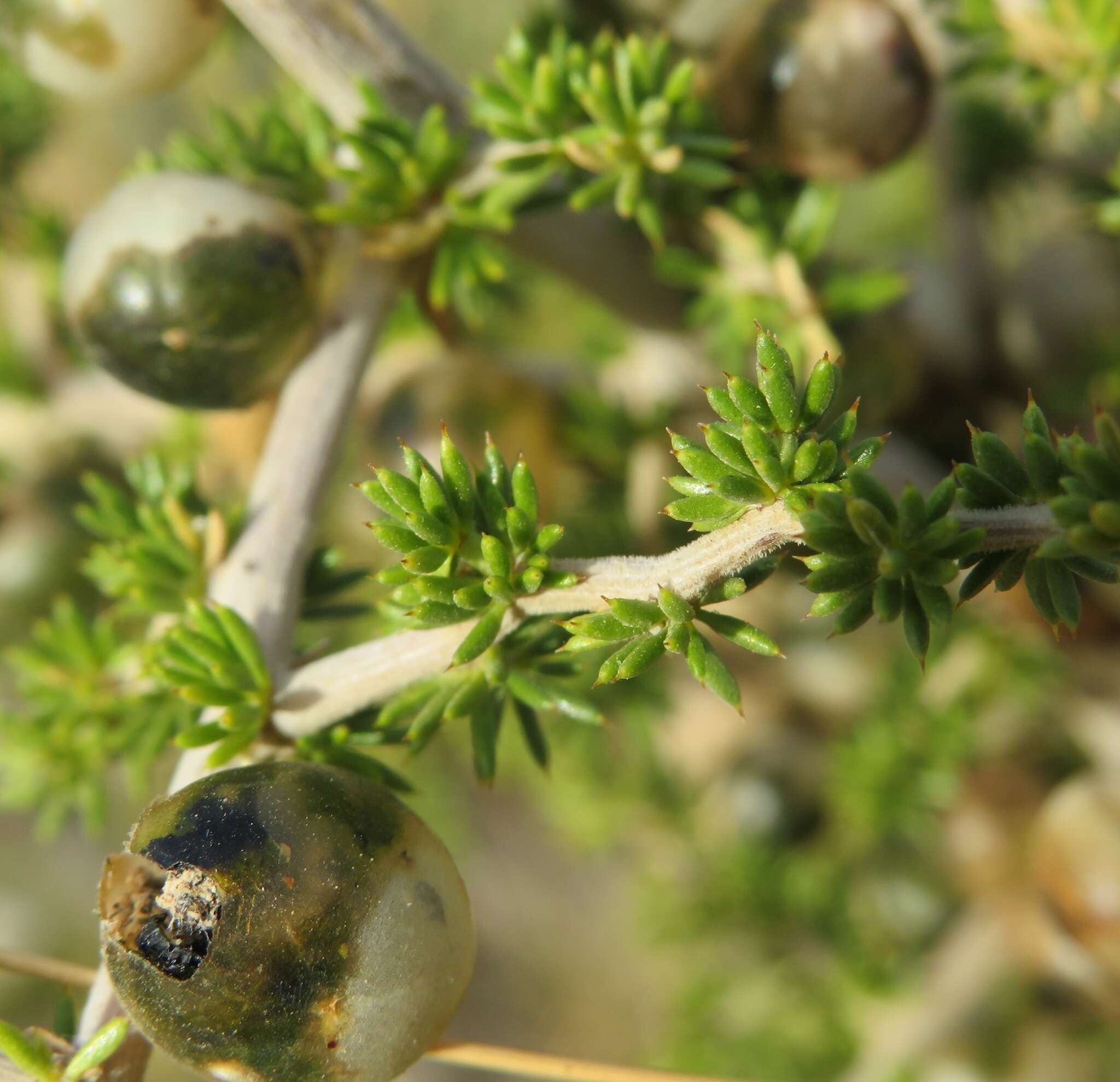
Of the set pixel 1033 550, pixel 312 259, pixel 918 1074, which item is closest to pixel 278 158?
pixel 312 259

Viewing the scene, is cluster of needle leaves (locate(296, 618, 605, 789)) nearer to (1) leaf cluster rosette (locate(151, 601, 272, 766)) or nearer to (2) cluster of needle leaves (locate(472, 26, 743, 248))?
(1) leaf cluster rosette (locate(151, 601, 272, 766))

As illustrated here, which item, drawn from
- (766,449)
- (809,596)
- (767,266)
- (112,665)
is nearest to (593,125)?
(767,266)

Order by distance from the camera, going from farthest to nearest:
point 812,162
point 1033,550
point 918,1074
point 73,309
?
point 918,1074 < point 812,162 < point 73,309 < point 1033,550

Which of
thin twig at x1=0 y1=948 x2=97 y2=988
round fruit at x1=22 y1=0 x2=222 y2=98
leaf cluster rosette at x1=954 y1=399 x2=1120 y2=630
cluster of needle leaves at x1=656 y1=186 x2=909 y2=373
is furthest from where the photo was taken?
cluster of needle leaves at x1=656 y1=186 x2=909 y2=373

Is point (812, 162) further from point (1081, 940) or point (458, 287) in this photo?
point (1081, 940)

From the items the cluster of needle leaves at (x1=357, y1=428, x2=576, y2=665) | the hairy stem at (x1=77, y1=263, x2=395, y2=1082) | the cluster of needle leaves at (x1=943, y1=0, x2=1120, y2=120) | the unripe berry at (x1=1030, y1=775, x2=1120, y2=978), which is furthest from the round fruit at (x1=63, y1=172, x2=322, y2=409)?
the unripe berry at (x1=1030, y1=775, x2=1120, y2=978)
